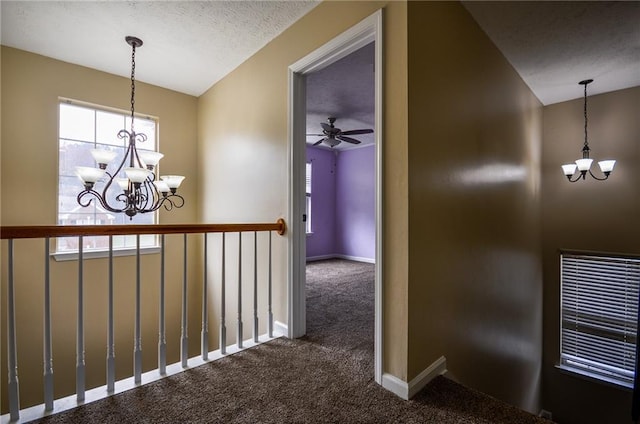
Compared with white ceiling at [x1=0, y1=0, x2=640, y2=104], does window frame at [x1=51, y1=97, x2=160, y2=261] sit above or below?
below

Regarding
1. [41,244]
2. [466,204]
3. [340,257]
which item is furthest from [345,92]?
[340,257]

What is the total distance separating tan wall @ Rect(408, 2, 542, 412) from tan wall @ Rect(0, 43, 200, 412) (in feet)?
8.75

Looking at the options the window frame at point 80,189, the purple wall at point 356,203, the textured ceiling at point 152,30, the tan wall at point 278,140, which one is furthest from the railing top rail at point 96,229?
the purple wall at point 356,203

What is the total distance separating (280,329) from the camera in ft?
7.94

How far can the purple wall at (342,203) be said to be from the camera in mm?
6281

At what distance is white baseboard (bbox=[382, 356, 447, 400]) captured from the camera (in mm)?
1594

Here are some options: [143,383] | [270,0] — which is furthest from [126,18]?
[143,383]

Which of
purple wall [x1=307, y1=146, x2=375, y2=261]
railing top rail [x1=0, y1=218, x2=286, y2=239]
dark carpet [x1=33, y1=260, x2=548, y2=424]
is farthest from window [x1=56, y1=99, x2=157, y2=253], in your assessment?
purple wall [x1=307, y1=146, x2=375, y2=261]

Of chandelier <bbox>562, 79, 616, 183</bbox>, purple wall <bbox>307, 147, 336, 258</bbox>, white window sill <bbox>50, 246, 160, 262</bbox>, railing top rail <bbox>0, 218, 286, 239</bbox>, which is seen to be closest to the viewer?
railing top rail <bbox>0, 218, 286, 239</bbox>

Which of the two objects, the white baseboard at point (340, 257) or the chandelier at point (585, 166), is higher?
the chandelier at point (585, 166)

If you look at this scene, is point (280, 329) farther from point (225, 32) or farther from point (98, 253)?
point (225, 32)

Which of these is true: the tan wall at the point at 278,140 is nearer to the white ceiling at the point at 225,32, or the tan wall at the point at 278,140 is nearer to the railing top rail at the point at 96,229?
the white ceiling at the point at 225,32

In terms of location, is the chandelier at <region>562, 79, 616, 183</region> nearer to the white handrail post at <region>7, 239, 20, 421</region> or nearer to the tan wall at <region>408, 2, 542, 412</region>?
the tan wall at <region>408, 2, 542, 412</region>

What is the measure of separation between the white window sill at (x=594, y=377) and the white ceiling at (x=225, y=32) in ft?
12.3
